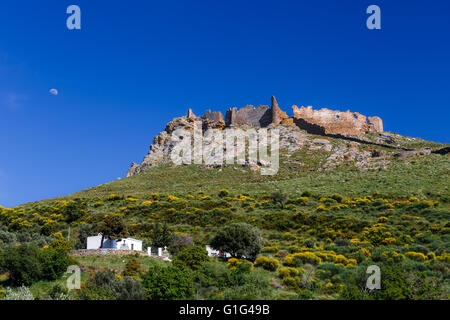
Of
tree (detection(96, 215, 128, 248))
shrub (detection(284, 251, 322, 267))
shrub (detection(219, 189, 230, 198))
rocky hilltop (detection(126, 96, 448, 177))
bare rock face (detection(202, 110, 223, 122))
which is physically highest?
bare rock face (detection(202, 110, 223, 122))

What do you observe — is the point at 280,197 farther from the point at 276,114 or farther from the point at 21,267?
the point at 276,114

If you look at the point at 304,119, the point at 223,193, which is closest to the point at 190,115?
the point at 304,119

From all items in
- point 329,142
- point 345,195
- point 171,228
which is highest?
point 329,142

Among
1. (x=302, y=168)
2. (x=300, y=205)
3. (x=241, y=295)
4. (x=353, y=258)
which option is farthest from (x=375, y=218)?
(x=302, y=168)

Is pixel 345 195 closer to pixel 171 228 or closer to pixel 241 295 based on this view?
pixel 171 228

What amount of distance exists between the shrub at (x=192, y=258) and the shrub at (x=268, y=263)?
3.56 metres

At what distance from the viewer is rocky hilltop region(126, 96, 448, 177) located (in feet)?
261

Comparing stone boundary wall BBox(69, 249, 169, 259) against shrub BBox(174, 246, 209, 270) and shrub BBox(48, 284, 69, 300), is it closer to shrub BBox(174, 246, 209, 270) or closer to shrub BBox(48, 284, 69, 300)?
shrub BBox(174, 246, 209, 270)

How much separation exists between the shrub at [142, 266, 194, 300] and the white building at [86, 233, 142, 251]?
392 inches

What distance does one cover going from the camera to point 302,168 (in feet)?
250

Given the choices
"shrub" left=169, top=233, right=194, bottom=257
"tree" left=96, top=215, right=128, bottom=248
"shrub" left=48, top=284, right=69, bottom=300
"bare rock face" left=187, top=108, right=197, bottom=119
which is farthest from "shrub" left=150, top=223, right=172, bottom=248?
"bare rock face" left=187, top=108, right=197, bottom=119

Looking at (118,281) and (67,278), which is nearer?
(118,281)
